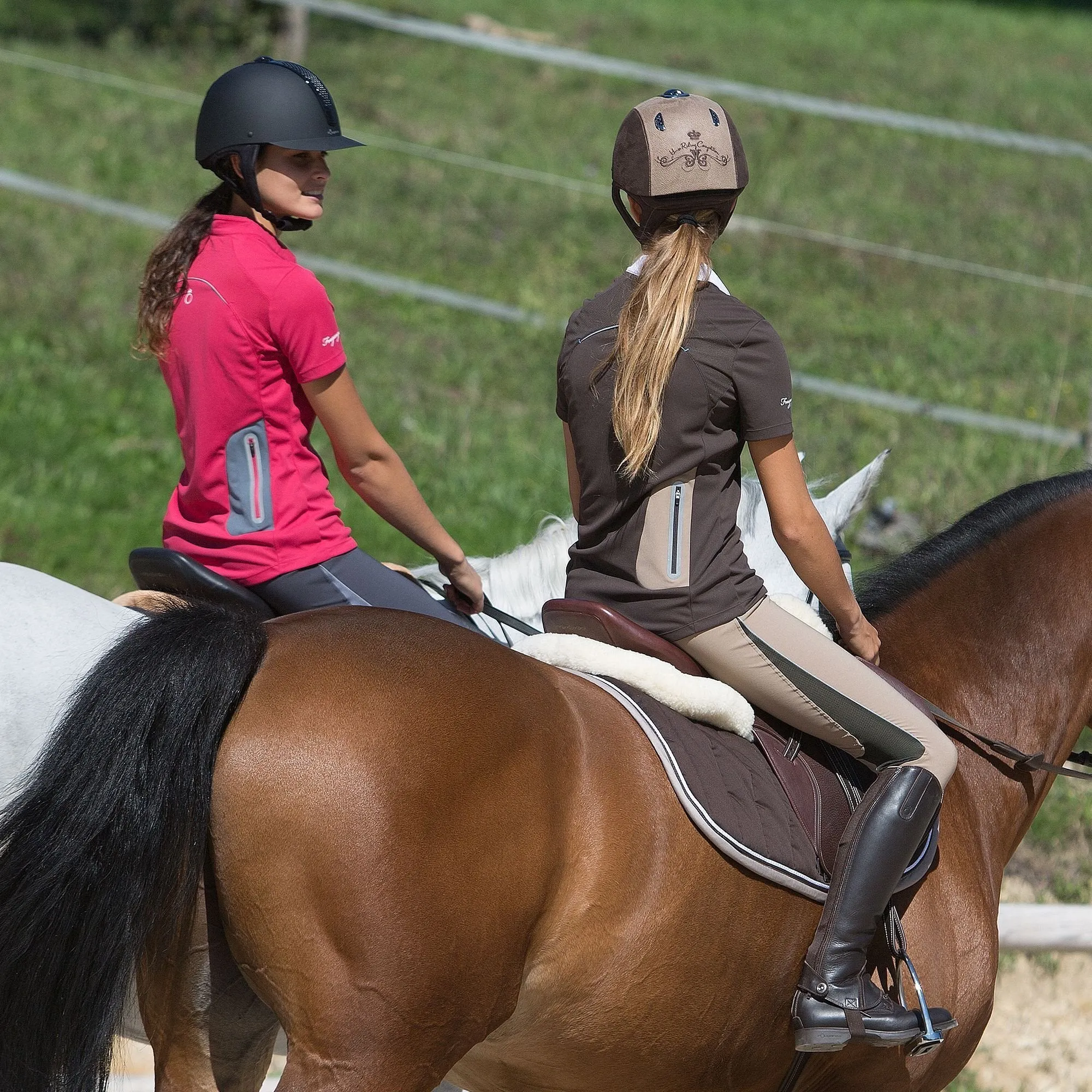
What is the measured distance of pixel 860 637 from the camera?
9.52 ft

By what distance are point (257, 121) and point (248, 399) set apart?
1.98 feet

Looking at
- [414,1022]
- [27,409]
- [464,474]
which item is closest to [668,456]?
[414,1022]

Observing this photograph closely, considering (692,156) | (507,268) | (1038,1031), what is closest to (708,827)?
(692,156)

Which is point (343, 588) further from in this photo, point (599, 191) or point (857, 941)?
point (599, 191)

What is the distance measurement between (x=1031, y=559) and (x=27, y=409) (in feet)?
20.2

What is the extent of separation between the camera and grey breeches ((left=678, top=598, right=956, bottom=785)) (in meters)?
2.59

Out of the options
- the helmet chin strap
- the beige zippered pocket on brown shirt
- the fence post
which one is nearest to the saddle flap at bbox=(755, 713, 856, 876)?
the beige zippered pocket on brown shirt

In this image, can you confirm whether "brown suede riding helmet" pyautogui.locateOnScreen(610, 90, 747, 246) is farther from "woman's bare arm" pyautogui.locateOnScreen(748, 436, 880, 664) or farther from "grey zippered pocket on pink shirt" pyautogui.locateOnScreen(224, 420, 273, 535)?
"grey zippered pocket on pink shirt" pyautogui.locateOnScreen(224, 420, 273, 535)

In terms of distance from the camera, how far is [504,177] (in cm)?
1187

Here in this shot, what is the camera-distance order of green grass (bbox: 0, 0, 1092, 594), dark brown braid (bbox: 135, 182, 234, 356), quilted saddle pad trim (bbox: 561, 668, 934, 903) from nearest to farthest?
quilted saddle pad trim (bbox: 561, 668, 934, 903), dark brown braid (bbox: 135, 182, 234, 356), green grass (bbox: 0, 0, 1092, 594)

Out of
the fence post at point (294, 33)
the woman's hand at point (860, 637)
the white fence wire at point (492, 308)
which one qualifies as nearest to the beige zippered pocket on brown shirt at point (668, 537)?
the woman's hand at point (860, 637)

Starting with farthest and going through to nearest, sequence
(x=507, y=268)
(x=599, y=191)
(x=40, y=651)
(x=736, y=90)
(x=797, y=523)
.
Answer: (x=507, y=268) → (x=599, y=191) → (x=736, y=90) → (x=797, y=523) → (x=40, y=651)

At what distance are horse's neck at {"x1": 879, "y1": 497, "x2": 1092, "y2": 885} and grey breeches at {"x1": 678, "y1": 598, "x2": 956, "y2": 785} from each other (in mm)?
435

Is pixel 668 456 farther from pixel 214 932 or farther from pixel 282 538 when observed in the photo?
pixel 214 932
